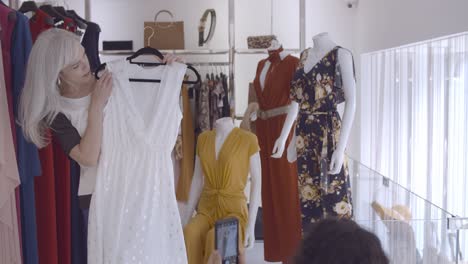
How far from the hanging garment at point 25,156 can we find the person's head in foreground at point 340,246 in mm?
1360

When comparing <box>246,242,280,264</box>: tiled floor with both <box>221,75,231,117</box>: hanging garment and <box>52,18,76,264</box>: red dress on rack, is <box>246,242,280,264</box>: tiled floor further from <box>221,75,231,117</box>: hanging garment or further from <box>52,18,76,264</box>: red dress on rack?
<box>52,18,76,264</box>: red dress on rack

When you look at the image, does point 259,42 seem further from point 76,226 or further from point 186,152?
point 76,226

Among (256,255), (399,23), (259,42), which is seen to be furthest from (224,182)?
(399,23)

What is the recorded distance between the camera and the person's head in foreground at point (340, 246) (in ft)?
3.75

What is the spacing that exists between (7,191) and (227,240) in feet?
3.01

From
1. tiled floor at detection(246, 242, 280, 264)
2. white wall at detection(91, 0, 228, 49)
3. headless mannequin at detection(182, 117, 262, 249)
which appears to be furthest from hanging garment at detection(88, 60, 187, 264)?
white wall at detection(91, 0, 228, 49)

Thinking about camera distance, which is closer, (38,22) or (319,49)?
(38,22)

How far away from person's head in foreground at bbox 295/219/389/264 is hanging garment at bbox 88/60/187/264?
3.56 ft

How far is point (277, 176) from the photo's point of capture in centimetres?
379

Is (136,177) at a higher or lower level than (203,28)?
lower

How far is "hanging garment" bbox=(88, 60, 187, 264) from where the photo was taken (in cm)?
217

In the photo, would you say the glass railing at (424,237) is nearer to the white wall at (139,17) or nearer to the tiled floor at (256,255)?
the tiled floor at (256,255)

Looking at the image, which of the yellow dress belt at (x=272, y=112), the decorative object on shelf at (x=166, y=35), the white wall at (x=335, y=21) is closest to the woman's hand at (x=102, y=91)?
the yellow dress belt at (x=272, y=112)

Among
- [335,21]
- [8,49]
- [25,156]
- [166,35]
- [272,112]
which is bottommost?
[25,156]
